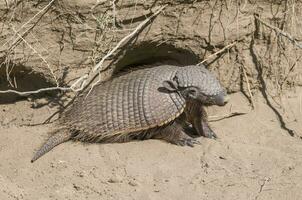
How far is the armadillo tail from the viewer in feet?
17.3

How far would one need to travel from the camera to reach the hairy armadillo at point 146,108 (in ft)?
18.5

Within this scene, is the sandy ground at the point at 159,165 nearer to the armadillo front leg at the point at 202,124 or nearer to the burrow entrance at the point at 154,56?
the armadillo front leg at the point at 202,124

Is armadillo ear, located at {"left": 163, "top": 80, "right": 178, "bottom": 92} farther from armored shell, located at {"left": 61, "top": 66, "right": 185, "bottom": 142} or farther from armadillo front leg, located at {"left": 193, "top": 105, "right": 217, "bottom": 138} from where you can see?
armadillo front leg, located at {"left": 193, "top": 105, "right": 217, "bottom": 138}

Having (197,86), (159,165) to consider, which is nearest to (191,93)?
(197,86)

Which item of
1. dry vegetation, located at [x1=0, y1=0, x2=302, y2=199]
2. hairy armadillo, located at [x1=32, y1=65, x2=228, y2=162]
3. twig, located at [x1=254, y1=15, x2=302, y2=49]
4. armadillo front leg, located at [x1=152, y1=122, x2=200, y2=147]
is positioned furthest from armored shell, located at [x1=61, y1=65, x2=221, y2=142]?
twig, located at [x1=254, y1=15, x2=302, y2=49]

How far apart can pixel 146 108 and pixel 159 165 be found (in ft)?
2.42

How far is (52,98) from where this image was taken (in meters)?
6.00

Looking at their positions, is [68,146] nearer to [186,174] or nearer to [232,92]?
[186,174]

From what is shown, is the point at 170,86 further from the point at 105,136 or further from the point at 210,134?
the point at 105,136

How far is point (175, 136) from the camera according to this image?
5.70 m

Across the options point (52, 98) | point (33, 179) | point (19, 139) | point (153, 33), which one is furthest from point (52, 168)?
point (153, 33)

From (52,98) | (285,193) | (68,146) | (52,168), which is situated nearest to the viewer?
(285,193)

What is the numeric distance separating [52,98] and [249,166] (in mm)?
2164

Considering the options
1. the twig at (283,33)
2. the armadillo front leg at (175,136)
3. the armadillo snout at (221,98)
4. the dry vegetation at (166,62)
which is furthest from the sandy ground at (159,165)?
the twig at (283,33)
